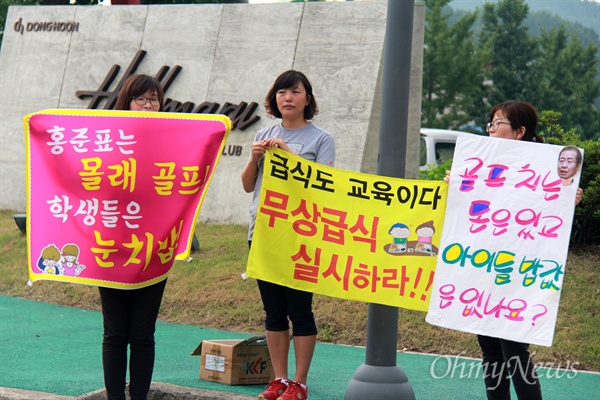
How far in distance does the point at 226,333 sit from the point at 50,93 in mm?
8195

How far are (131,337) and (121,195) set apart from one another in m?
0.73

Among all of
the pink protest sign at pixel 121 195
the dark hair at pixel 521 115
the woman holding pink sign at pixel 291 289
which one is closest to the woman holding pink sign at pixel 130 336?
the pink protest sign at pixel 121 195

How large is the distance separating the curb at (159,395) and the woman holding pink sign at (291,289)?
1.02 ft

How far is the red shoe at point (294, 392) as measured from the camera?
518cm

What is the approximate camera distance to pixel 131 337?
16.1 ft

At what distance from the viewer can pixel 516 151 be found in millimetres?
4844

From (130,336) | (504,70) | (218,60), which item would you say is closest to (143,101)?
(130,336)

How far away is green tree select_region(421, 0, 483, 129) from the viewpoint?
40125 millimetres

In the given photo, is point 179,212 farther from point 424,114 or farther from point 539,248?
point 424,114

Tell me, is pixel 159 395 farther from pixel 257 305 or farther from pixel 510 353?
pixel 257 305

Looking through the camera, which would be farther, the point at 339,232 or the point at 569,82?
the point at 569,82

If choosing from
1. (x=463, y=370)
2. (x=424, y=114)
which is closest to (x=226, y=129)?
(x=463, y=370)

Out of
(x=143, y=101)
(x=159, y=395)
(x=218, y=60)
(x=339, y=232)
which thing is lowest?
(x=159, y=395)

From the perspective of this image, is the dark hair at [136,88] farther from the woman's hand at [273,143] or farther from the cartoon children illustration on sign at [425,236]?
the cartoon children illustration on sign at [425,236]
